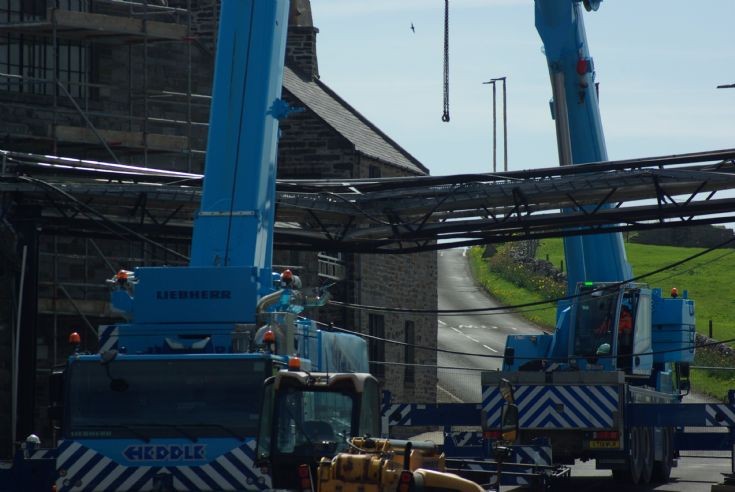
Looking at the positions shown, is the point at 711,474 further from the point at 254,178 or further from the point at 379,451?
the point at 379,451

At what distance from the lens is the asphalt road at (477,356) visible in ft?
86.9

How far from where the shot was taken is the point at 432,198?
27.4m

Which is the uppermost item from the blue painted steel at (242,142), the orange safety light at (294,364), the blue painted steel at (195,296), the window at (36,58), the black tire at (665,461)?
the window at (36,58)

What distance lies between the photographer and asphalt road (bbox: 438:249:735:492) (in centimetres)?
2650

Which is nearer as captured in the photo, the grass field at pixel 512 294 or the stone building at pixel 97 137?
the stone building at pixel 97 137

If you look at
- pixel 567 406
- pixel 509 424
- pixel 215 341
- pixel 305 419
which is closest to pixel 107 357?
pixel 215 341

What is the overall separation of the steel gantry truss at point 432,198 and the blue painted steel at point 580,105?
0.54 metres

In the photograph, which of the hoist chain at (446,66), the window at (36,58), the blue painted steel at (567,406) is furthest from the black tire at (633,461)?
the hoist chain at (446,66)

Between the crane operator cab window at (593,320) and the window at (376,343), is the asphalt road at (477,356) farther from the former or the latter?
the window at (376,343)

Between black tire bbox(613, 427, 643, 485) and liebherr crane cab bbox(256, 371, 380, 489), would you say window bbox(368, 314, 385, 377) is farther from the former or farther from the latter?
liebherr crane cab bbox(256, 371, 380, 489)

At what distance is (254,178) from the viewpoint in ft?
60.1

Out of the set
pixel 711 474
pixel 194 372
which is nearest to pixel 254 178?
pixel 194 372

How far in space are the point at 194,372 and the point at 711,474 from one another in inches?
659

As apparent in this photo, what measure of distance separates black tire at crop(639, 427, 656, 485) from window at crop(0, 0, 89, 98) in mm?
15055
